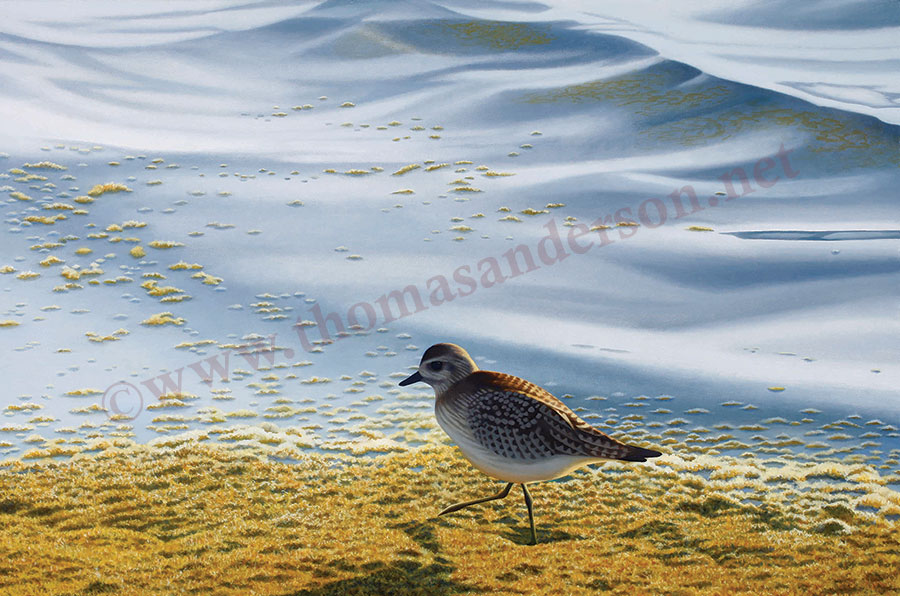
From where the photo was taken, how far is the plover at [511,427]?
22.2 feet

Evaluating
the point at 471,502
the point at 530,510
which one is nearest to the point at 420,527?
the point at 471,502

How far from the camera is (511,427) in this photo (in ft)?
22.5

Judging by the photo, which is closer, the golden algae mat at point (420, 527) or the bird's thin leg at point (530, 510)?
the golden algae mat at point (420, 527)

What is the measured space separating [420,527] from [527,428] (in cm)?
134

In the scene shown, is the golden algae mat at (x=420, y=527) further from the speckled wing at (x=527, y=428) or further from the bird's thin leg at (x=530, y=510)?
the speckled wing at (x=527, y=428)

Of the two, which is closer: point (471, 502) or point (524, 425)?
point (524, 425)

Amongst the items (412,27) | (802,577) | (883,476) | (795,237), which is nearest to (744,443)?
(883,476)

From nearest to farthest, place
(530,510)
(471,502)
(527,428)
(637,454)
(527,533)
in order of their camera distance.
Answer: (637,454), (527,428), (530,510), (471,502), (527,533)

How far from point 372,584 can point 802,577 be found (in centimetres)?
287

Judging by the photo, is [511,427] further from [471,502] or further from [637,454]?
[637,454]

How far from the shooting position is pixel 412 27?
23312 mm

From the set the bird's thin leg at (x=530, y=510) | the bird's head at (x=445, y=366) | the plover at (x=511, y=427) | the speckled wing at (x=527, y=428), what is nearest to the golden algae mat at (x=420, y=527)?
the bird's thin leg at (x=530, y=510)

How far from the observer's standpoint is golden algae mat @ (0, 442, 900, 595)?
6.91 m

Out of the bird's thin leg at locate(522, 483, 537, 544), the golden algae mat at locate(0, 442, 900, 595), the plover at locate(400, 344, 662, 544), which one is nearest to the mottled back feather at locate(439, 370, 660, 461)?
the plover at locate(400, 344, 662, 544)
